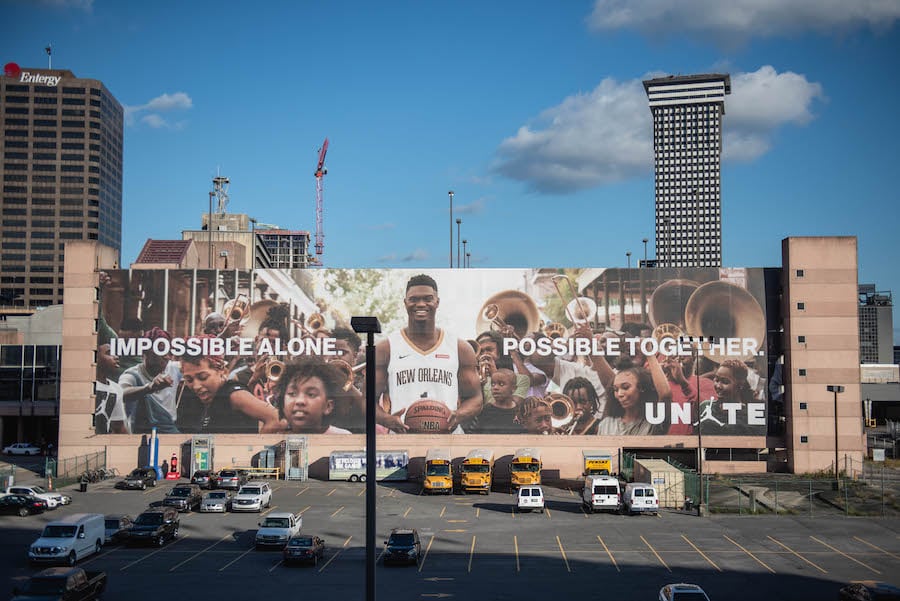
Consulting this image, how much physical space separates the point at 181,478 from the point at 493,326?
3017cm

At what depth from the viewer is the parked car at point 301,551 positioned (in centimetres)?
4084

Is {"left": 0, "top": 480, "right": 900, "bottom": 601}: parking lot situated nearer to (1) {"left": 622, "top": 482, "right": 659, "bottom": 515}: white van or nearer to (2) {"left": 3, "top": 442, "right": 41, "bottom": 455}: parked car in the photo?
(1) {"left": 622, "top": 482, "right": 659, "bottom": 515}: white van

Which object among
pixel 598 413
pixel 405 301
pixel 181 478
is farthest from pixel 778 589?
pixel 181 478

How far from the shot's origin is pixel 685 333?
257ft

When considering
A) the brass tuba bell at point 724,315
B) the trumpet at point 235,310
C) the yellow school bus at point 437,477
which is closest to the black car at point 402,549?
the yellow school bus at point 437,477

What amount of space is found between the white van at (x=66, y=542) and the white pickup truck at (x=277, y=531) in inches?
312

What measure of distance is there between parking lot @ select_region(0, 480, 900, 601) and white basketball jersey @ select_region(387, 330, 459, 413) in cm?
1796

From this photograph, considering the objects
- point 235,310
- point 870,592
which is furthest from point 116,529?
point 870,592

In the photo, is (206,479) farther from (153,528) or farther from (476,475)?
(153,528)

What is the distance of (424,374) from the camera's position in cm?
7894

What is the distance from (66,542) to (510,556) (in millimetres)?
20661

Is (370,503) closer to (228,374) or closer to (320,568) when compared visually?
(320,568)

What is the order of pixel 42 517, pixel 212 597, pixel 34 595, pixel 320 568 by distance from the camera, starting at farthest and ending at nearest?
pixel 42 517 → pixel 320 568 → pixel 212 597 → pixel 34 595

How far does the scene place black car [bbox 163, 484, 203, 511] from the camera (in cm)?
5653
